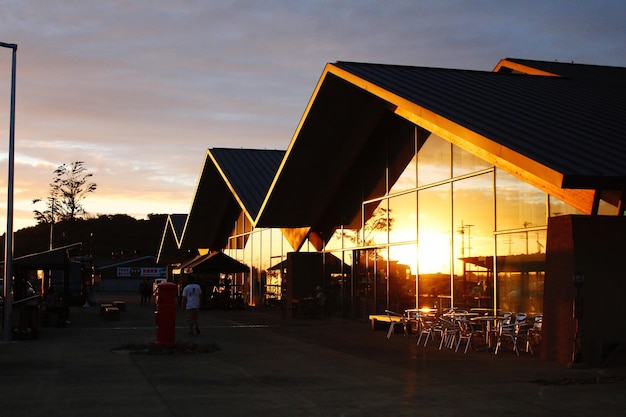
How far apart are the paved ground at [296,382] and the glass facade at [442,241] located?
1.90 metres

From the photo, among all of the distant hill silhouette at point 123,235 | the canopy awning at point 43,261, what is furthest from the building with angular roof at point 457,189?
the distant hill silhouette at point 123,235

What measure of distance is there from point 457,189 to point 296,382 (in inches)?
352

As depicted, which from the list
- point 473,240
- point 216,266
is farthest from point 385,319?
point 216,266

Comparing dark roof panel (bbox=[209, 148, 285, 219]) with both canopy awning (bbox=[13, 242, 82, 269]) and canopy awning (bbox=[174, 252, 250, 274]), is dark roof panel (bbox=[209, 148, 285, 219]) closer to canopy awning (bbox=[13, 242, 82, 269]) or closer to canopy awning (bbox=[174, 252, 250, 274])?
canopy awning (bbox=[174, 252, 250, 274])

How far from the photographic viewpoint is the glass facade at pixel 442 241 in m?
16.7

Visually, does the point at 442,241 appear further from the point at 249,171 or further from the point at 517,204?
the point at 249,171

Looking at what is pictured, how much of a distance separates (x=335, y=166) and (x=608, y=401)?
53.1 feet

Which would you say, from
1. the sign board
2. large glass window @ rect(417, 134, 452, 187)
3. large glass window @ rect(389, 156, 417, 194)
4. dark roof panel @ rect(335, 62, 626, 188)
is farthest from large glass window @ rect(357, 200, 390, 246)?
the sign board

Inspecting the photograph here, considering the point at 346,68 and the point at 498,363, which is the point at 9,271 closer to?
the point at 346,68

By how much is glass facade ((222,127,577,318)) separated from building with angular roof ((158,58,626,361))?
0.13 ft

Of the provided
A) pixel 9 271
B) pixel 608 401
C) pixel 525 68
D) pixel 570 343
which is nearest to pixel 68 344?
pixel 9 271

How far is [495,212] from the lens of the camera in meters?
17.8

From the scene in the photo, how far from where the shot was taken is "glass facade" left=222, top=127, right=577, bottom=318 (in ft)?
54.8

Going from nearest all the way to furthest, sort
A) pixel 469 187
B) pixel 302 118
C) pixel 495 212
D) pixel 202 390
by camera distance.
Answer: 1. pixel 202 390
2. pixel 495 212
3. pixel 469 187
4. pixel 302 118
